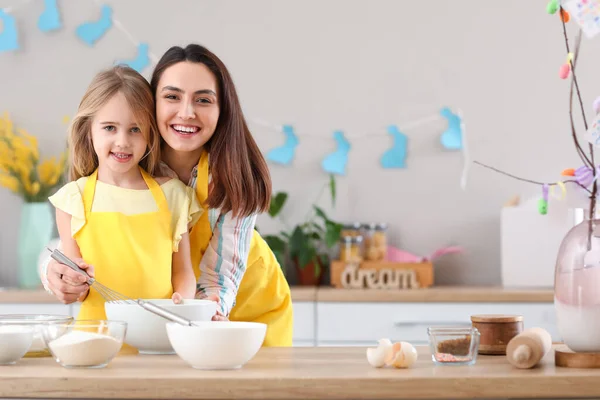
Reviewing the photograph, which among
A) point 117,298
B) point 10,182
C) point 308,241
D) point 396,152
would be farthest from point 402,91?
point 117,298

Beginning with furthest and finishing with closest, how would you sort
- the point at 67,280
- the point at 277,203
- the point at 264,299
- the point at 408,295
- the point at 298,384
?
1. the point at 277,203
2. the point at 408,295
3. the point at 264,299
4. the point at 67,280
5. the point at 298,384

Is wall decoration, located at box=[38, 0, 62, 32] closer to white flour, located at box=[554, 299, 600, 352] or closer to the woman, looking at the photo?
the woman

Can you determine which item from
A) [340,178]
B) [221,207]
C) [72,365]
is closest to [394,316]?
[340,178]

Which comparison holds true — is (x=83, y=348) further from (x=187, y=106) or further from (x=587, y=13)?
(x=587, y=13)

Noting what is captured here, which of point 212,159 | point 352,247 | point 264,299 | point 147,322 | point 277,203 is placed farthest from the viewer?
point 277,203

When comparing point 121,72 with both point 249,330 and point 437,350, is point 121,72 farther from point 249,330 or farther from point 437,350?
point 437,350

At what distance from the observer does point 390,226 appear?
11.1ft

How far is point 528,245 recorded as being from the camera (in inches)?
122

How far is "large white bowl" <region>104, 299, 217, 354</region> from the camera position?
138 cm

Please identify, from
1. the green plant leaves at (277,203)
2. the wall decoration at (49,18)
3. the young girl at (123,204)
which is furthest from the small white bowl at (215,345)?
the wall decoration at (49,18)

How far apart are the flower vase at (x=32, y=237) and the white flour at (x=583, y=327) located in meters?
2.43

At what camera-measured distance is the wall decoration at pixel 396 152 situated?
3.38m

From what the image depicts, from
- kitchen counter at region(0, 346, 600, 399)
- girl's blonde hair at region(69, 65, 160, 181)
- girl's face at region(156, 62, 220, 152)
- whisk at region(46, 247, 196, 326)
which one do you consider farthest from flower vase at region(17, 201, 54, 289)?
kitchen counter at region(0, 346, 600, 399)

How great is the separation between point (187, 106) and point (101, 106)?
0.18 m
